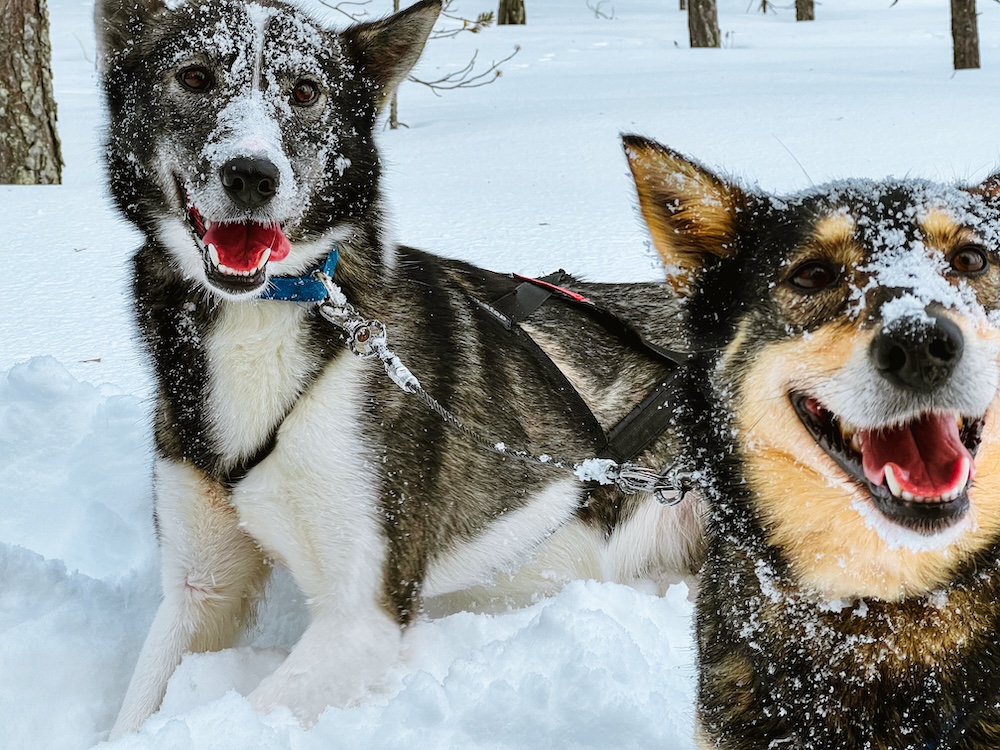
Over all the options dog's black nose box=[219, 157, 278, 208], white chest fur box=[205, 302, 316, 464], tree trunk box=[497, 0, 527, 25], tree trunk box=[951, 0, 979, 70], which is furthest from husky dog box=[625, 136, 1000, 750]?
tree trunk box=[497, 0, 527, 25]

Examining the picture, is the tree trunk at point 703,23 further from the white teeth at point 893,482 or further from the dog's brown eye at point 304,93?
the white teeth at point 893,482

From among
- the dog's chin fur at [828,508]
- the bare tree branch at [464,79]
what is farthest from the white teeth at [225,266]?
the bare tree branch at [464,79]

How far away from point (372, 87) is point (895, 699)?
1.88 meters

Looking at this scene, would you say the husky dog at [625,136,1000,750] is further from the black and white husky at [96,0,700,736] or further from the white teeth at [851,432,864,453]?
the black and white husky at [96,0,700,736]

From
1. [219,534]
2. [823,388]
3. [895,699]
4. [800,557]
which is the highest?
[823,388]

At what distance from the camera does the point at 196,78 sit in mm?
2369

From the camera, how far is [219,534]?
2570 mm

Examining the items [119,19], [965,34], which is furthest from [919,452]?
[965,34]

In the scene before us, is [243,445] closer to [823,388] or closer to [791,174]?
[823,388]

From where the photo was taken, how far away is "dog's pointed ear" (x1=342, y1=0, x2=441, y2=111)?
8.55ft

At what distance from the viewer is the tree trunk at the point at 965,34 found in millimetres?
10664

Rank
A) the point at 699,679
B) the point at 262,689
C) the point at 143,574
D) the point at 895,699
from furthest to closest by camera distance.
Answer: the point at 143,574 → the point at 262,689 → the point at 699,679 → the point at 895,699

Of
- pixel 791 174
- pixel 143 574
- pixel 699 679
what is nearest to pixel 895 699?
pixel 699 679

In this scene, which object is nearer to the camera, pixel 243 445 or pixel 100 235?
pixel 243 445
